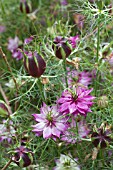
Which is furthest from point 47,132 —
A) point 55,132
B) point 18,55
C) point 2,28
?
point 2,28

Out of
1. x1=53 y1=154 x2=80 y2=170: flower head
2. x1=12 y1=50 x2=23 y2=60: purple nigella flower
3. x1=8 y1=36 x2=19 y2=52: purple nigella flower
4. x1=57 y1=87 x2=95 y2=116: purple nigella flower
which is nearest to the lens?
x1=57 y1=87 x2=95 y2=116: purple nigella flower

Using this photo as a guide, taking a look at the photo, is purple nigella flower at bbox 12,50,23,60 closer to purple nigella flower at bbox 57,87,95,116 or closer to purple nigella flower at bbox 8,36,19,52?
purple nigella flower at bbox 8,36,19,52

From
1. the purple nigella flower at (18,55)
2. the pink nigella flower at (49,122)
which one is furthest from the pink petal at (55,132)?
the purple nigella flower at (18,55)

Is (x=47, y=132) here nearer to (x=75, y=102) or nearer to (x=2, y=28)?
(x=75, y=102)

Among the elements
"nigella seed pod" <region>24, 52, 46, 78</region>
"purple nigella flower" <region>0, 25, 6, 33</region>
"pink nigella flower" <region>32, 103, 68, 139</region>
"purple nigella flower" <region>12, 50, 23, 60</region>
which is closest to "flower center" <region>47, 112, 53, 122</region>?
"pink nigella flower" <region>32, 103, 68, 139</region>

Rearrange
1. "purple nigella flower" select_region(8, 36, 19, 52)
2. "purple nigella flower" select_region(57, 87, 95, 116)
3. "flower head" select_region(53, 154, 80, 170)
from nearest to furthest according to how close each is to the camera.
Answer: "purple nigella flower" select_region(57, 87, 95, 116), "flower head" select_region(53, 154, 80, 170), "purple nigella flower" select_region(8, 36, 19, 52)

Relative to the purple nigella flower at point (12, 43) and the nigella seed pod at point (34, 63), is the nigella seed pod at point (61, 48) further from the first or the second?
the purple nigella flower at point (12, 43)

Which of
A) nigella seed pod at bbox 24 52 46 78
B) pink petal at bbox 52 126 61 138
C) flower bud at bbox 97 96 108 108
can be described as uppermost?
nigella seed pod at bbox 24 52 46 78
